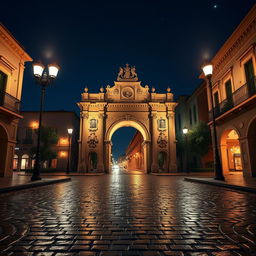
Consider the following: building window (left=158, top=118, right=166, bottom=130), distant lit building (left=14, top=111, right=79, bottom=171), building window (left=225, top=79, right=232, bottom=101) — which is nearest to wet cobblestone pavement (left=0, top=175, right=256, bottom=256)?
building window (left=225, top=79, right=232, bottom=101)

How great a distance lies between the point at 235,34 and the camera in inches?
553

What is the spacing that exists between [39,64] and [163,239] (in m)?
11.8

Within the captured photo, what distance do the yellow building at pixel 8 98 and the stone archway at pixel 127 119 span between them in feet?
45.4

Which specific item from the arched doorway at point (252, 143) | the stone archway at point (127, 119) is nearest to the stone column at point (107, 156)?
the stone archway at point (127, 119)

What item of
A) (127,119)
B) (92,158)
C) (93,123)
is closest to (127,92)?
(127,119)

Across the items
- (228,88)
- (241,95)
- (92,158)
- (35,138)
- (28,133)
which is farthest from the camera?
(92,158)

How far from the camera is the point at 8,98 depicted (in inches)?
549

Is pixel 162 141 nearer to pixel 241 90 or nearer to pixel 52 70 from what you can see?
pixel 241 90

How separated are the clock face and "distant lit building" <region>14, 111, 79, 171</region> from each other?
1132 cm

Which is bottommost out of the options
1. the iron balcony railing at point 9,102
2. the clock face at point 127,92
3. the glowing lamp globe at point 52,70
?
the iron balcony railing at point 9,102

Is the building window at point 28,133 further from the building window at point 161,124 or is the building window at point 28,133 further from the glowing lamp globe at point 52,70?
the glowing lamp globe at point 52,70

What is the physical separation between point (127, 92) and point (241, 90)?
19.4m

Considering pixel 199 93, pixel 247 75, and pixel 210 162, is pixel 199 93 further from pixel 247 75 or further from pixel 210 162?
pixel 247 75

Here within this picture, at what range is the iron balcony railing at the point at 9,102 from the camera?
1338 centimetres
